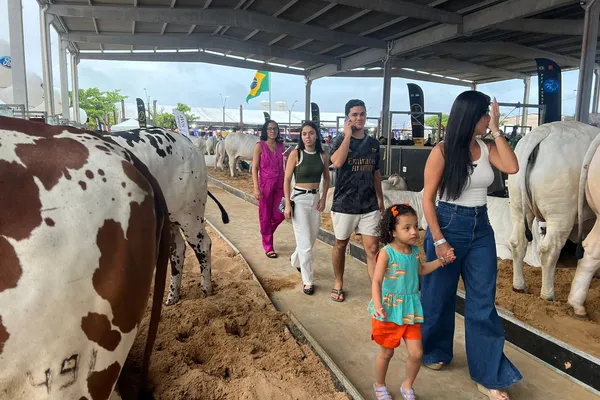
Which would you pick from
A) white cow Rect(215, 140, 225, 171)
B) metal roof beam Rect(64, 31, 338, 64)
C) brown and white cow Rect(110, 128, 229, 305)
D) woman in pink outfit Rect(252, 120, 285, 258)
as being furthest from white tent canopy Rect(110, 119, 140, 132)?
brown and white cow Rect(110, 128, 229, 305)

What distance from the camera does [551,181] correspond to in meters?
3.80

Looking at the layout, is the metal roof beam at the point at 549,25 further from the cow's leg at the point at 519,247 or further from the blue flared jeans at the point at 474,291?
the blue flared jeans at the point at 474,291

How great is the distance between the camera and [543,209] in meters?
3.90

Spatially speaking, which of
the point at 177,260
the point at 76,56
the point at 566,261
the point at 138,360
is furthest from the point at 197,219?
the point at 76,56

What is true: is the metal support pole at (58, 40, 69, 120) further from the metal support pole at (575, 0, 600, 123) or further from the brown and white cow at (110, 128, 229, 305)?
the metal support pole at (575, 0, 600, 123)

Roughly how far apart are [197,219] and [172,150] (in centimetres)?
68

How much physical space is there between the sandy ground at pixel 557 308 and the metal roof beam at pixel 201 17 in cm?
1149

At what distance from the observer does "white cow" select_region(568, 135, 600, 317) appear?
349cm

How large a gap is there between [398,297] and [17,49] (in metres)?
10.8

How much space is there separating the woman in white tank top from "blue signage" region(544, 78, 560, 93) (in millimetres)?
10429

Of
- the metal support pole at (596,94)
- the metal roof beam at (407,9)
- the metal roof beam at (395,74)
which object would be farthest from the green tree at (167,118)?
the metal support pole at (596,94)

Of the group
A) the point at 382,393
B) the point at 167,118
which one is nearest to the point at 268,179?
the point at 382,393

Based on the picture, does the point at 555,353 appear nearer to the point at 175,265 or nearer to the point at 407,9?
the point at 175,265

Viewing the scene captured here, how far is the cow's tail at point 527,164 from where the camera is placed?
3912mm
